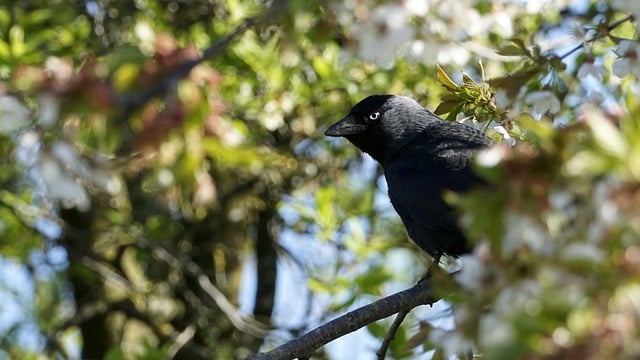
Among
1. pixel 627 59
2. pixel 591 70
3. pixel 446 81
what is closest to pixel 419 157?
pixel 446 81

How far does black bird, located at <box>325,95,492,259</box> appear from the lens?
4.70m

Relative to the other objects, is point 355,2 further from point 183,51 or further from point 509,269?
point 509,269

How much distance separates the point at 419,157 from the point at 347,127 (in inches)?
25.0

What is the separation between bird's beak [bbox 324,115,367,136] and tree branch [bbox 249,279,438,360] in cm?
181

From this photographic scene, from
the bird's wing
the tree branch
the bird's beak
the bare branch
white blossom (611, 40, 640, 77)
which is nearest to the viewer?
white blossom (611, 40, 640, 77)

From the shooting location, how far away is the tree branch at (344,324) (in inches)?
144

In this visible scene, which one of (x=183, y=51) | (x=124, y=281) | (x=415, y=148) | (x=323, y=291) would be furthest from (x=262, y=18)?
(x=124, y=281)

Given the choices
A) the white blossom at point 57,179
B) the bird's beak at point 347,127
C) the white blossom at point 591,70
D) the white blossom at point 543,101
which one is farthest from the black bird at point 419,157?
the white blossom at point 57,179

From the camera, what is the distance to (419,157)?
16.6 ft

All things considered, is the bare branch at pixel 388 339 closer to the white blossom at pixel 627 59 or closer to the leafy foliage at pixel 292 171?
the leafy foliage at pixel 292 171

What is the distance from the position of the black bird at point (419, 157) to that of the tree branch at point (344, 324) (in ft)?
2.59

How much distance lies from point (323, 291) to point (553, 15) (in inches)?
82.7

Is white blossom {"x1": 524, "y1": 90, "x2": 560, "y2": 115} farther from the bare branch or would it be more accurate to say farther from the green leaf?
the bare branch

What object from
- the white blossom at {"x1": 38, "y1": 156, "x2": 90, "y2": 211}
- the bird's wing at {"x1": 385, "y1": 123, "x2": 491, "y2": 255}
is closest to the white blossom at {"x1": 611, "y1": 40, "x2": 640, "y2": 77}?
the bird's wing at {"x1": 385, "y1": 123, "x2": 491, "y2": 255}
